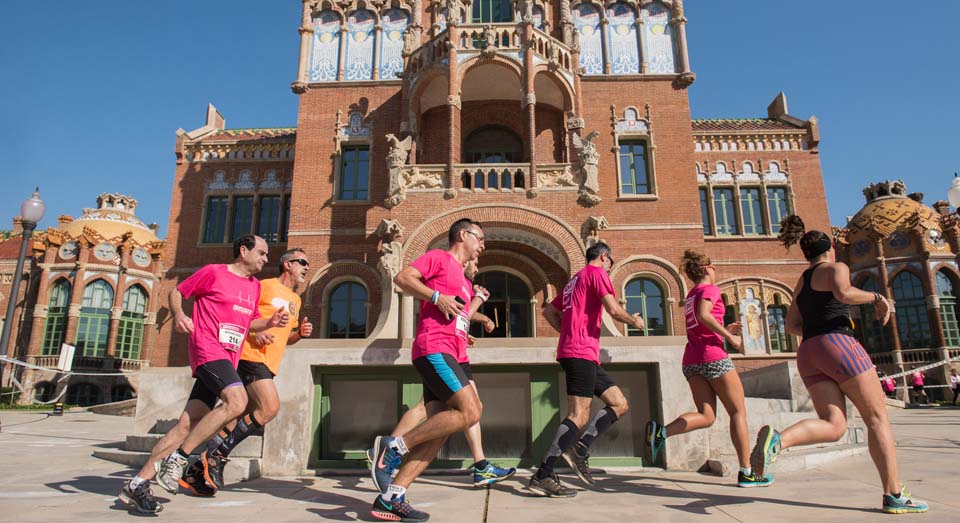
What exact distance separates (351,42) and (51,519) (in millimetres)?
17892

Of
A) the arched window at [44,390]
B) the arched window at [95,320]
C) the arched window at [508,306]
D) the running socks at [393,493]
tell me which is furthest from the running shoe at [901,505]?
the arched window at [95,320]

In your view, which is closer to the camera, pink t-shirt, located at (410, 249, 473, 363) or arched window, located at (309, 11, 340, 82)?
pink t-shirt, located at (410, 249, 473, 363)

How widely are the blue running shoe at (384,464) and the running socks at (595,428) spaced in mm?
1540

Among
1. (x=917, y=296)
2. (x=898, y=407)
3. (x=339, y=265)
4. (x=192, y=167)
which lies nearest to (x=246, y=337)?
(x=339, y=265)

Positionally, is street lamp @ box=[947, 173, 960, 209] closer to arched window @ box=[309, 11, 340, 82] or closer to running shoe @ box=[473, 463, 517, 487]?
running shoe @ box=[473, 463, 517, 487]

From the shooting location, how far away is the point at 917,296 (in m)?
30.5

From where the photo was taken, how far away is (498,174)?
50.3 ft

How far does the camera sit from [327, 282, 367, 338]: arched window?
16875 millimetres

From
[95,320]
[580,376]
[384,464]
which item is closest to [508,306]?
[580,376]

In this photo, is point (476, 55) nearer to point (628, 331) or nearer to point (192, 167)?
point (628, 331)

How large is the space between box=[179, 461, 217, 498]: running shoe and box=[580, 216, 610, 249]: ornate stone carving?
1126 centimetres

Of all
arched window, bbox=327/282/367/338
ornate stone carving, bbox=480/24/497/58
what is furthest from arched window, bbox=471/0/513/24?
arched window, bbox=327/282/367/338

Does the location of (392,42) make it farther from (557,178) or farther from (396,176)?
(557,178)

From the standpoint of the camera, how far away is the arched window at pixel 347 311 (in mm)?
16875
